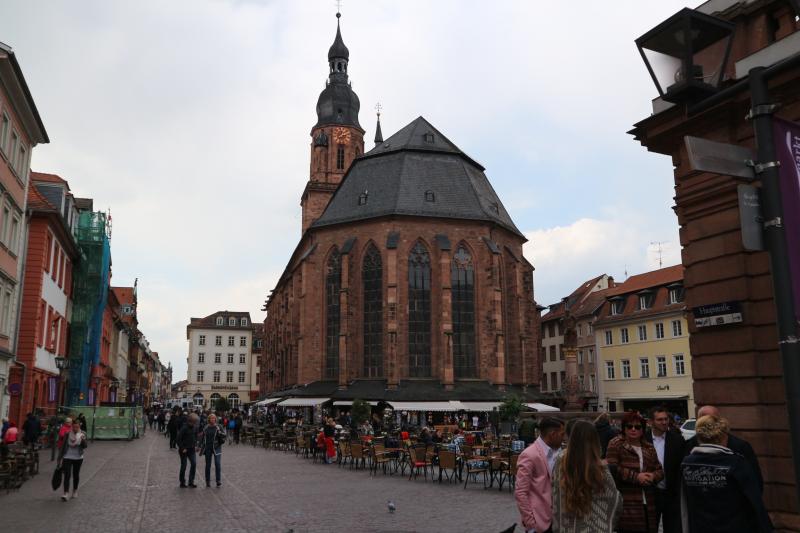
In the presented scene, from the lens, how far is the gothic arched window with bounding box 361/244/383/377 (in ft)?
147

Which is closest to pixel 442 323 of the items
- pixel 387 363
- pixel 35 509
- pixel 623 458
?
pixel 387 363

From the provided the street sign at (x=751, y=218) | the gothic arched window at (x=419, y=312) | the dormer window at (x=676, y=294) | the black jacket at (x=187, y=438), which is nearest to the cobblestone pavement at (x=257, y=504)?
the black jacket at (x=187, y=438)

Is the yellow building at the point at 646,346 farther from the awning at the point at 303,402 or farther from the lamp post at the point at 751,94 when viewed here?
the lamp post at the point at 751,94

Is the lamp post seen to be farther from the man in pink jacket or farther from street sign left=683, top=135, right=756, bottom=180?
the man in pink jacket

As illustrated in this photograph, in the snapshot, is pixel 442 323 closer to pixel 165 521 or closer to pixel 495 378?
pixel 495 378

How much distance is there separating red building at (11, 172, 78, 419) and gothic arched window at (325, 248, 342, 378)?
16.7m

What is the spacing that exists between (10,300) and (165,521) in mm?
17652

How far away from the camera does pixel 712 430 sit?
5473 mm

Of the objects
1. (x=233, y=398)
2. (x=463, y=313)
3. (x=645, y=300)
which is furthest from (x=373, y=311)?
(x=233, y=398)

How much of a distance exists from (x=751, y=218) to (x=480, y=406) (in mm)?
36861

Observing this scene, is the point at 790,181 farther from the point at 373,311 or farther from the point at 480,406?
the point at 373,311

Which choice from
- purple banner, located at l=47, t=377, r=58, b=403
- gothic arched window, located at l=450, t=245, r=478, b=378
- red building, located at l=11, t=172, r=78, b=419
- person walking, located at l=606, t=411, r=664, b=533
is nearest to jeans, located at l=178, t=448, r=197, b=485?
person walking, located at l=606, t=411, r=664, b=533

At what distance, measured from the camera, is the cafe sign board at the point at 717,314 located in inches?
371

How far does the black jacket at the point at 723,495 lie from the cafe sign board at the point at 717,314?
14.9ft
